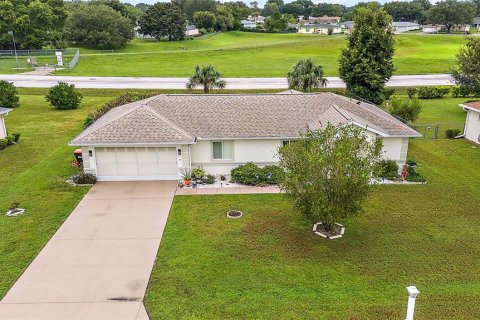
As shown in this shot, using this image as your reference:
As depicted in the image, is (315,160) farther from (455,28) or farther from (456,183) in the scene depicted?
(455,28)

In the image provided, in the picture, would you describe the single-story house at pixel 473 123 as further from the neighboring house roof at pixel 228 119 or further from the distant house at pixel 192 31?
the distant house at pixel 192 31

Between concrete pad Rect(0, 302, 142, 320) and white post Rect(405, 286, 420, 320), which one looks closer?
white post Rect(405, 286, 420, 320)

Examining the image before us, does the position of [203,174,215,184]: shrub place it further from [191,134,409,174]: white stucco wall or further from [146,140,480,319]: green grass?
[146,140,480,319]: green grass

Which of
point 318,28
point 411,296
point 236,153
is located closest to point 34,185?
point 236,153

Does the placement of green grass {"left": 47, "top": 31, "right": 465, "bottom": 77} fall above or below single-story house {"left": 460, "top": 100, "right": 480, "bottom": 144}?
above

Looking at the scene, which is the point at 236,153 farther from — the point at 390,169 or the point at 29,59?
the point at 29,59

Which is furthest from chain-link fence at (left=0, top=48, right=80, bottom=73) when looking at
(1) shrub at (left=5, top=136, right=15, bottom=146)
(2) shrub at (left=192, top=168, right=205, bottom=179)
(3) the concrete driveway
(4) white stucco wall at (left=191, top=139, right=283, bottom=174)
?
(3) the concrete driveway
